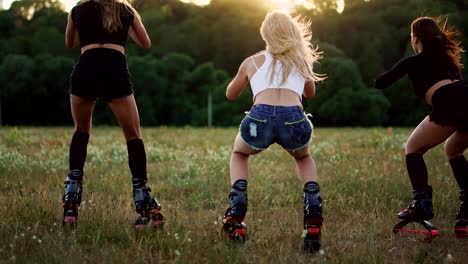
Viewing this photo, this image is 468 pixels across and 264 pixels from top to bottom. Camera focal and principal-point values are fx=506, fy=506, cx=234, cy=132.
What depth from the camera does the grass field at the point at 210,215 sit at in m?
4.08

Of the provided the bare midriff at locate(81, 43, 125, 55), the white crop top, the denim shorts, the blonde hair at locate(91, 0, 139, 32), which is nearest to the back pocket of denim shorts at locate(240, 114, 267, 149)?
the denim shorts

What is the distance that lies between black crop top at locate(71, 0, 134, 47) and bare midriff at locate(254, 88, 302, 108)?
1.44 meters

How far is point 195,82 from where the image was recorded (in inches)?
2371

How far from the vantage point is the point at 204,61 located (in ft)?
211

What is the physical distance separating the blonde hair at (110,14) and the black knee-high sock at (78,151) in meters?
1.11

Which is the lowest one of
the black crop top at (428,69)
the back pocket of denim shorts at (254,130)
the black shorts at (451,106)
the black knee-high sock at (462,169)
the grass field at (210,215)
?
the grass field at (210,215)

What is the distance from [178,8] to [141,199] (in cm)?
6248

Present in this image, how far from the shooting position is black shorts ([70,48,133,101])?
4605 millimetres

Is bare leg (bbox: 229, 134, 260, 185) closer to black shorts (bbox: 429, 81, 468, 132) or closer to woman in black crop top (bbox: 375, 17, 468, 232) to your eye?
woman in black crop top (bbox: 375, 17, 468, 232)

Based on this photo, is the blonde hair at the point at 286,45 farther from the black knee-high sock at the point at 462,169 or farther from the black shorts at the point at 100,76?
the black knee-high sock at the point at 462,169

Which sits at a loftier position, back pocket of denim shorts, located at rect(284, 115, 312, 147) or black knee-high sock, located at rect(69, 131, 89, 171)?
back pocket of denim shorts, located at rect(284, 115, 312, 147)

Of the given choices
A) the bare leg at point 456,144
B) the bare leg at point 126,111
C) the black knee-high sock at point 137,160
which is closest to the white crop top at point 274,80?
the bare leg at point 126,111

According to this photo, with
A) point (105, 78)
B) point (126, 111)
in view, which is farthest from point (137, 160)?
point (105, 78)

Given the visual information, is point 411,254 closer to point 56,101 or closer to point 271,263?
point 271,263
